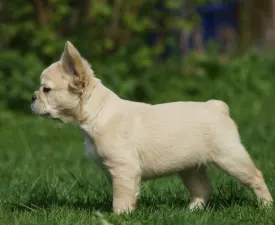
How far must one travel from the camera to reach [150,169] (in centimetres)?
445

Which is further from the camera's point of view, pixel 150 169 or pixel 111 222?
pixel 150 169

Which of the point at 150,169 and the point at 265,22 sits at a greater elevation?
the point at 150,169

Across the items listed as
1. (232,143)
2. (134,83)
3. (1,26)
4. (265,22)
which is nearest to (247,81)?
(134,83)

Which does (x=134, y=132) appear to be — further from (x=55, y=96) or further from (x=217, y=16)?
(x=217, y=16)

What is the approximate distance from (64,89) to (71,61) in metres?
0.21

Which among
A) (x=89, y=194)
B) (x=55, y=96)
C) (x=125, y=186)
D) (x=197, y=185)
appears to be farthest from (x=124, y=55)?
(x=125, y=186)

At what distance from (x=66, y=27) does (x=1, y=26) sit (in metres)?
1.06

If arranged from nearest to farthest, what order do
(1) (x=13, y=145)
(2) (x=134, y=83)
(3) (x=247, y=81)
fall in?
(1) (x=13, y=145)
(2) (x=134, y=83)
(3) (x=247, y=81)

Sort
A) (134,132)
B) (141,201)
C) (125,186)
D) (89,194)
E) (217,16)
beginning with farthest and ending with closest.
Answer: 1. (217,16)
2. (89,194)
3. (141,201)
4. (134,132)
5. (125,186)

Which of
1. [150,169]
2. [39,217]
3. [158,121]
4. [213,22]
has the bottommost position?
[213,22]

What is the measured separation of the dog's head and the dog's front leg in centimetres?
55

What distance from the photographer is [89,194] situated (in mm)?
5117

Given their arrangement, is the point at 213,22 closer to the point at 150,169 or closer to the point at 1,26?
the point at 1,26

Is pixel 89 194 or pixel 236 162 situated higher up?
pixel 236 162
